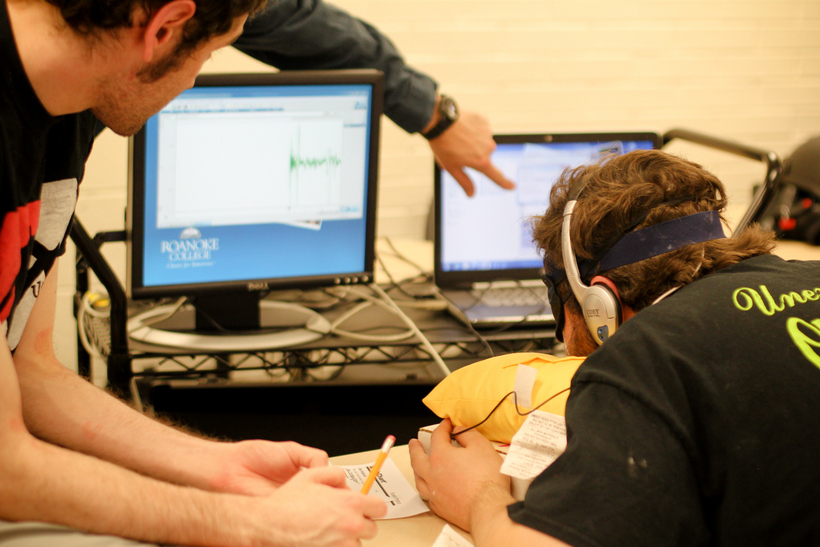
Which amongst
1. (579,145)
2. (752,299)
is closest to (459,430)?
(752,299)

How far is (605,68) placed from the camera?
2.99 metres

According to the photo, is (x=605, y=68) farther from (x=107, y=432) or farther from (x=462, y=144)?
(x=107, y=432)

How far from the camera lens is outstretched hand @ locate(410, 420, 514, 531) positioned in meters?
0.81

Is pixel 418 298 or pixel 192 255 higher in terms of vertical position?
pixel 192 255

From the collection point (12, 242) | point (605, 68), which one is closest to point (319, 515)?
point (12, 242)

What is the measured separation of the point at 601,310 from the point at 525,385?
14cm

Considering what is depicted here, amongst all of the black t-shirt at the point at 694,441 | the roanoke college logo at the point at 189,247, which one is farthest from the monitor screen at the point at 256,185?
the black t-shirt at the point at 694,441

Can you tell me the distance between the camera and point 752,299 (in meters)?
0.71

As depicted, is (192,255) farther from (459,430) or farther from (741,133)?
(741,133)

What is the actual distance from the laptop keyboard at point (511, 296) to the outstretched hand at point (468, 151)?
0.79 ft

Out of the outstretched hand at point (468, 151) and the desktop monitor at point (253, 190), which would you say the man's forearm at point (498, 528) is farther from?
the outstretched hand at point (468, 151)

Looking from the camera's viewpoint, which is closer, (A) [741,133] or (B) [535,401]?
(B) [535,401]

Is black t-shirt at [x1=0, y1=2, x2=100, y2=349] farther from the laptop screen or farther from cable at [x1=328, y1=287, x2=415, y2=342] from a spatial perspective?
the laptop screen

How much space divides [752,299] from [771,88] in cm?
299
